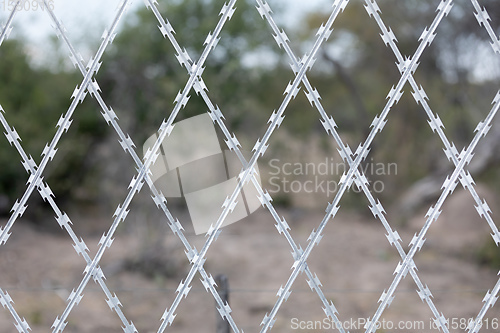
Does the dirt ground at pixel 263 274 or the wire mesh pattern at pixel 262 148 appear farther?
the dirt ground at pixel 263 274

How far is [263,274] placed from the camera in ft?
14.8

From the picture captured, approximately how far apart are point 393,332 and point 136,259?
2.13 metres

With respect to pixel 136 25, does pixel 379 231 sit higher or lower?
lower

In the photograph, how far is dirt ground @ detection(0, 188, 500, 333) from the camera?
3.47 metres

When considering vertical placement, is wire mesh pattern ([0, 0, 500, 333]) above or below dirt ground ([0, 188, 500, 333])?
below

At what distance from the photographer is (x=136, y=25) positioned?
5836 millimetres

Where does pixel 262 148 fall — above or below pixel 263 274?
below

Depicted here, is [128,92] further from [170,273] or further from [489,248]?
[489,248]

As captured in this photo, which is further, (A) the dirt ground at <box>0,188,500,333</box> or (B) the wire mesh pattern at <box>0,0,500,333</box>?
(A) the dirt ground at <box>0,188,500,333</box>

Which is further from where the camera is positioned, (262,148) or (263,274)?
(263,274)

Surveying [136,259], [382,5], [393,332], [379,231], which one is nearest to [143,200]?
[136,259]

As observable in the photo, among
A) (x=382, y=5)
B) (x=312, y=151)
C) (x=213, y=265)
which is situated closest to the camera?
(x=213, y=265)

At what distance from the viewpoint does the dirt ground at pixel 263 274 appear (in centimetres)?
347

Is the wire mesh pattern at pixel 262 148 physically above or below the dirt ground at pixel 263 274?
below
